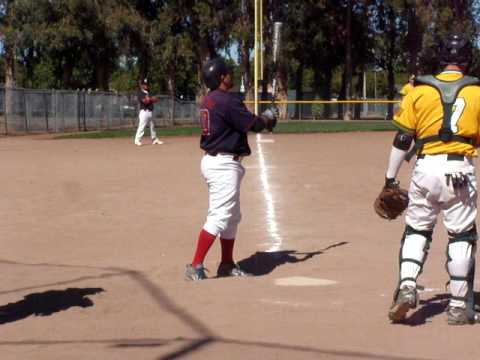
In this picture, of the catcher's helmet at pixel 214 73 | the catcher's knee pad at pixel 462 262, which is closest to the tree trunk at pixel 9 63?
the catcher's helmet at pixel 214 73

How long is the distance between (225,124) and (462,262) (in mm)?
2574

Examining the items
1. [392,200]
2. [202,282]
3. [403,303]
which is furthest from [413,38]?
[403,303]

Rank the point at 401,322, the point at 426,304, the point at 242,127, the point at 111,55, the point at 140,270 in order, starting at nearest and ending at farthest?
1. the point at 401,322
2. the point at 426,304
3. the point at 242,127
4. the point at 140,270
5. the point at 111,55

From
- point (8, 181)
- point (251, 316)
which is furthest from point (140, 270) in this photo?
point (8, 181)

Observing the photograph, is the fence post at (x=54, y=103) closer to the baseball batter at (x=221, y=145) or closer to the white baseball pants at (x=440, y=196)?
the baseball batter at (x=221, y=145)

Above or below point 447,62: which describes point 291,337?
below

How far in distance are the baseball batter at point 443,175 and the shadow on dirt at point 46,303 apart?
100 inches

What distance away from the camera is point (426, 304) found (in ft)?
22.7

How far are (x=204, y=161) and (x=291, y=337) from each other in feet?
7.99

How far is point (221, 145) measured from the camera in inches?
309

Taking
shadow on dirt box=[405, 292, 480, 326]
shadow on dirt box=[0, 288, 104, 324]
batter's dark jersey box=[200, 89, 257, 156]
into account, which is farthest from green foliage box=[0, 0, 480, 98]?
shadow on dirt box=[405, 292, 480, 326]

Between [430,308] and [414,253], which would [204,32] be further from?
[414,253]

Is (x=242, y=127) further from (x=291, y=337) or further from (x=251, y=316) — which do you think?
(x=291, y=337)

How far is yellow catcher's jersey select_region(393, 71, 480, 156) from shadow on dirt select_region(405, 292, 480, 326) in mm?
1186
